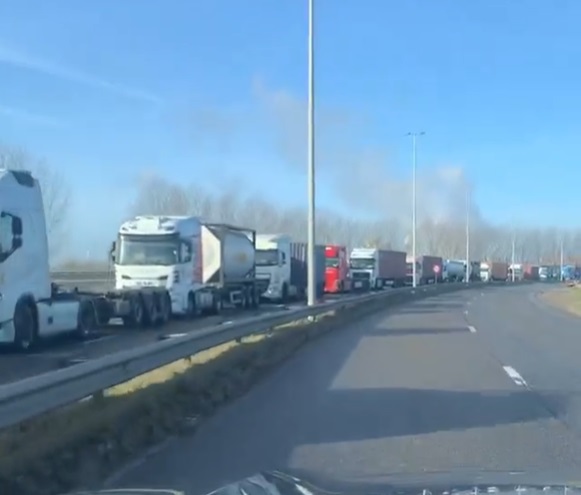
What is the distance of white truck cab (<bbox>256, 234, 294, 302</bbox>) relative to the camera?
161 feet

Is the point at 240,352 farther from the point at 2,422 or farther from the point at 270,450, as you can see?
the point at 2,422

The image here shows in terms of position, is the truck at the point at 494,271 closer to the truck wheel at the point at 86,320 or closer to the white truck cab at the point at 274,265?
the white truck cab at the point at 274,265

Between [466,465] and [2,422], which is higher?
[2,422]

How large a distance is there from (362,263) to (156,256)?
40.4 m

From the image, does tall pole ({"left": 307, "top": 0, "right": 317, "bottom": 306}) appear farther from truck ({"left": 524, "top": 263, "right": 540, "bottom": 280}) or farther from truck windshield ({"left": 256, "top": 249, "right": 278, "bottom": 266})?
truck ({"left": 524, "top": 263, "right": 540, "bottom": 280})

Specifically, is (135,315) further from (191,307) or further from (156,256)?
(191,307)

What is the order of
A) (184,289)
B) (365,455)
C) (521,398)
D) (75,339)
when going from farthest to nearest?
(184,289) < (75,339) < (521,398) < (365,455)

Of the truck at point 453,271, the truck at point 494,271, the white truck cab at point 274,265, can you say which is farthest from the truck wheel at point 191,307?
the truck at point 494,271

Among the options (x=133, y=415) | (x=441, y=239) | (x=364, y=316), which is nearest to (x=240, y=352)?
(x=133, y=415)

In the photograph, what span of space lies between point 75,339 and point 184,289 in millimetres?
8578

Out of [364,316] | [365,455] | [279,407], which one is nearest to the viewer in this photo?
[365,455]

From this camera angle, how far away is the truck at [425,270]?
285 feet

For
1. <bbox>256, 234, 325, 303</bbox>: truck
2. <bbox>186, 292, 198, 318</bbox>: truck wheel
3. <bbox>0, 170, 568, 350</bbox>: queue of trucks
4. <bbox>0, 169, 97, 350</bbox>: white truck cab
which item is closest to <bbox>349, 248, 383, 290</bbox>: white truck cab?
<bbox>0, 170, 568, 350</bbox>: queue of trucks

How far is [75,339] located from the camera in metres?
24.3
